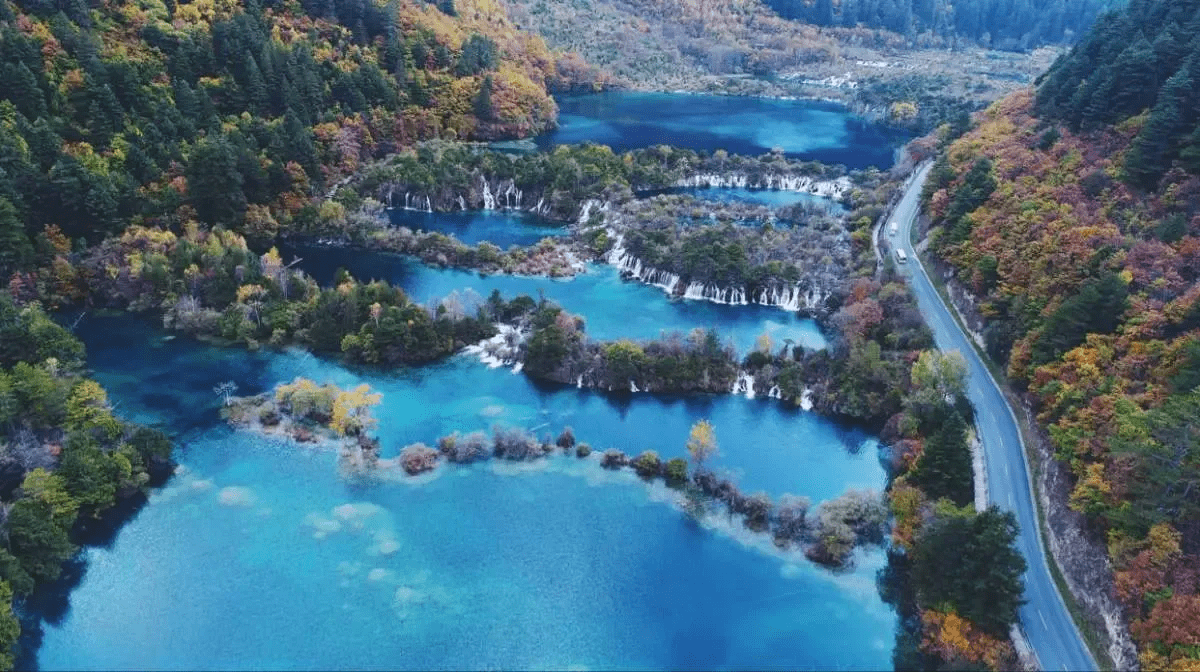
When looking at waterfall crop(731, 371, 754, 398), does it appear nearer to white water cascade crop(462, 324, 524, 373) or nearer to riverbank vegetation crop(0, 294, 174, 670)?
white water cascade crop(462, 324, 524, 373)

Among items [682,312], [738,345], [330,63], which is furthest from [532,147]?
[738,345]

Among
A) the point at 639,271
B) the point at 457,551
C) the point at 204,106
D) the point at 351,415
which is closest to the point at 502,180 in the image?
the point at 639,271

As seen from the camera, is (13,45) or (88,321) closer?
(88,321)

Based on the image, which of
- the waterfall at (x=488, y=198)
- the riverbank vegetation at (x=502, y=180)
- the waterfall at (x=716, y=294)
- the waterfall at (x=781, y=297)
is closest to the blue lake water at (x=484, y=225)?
the waterfall at (x=488, y=198)

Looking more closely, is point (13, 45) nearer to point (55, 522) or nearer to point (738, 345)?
point (55, 522)

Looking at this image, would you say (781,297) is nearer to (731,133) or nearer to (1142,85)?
(1142,85)

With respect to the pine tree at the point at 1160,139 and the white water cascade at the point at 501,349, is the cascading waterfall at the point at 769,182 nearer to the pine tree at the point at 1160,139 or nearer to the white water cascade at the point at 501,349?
the pine tree at the point at 1160,139
